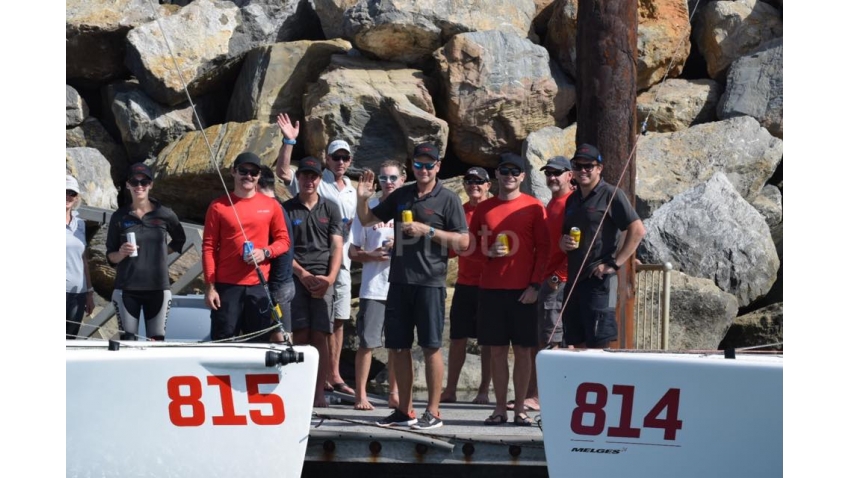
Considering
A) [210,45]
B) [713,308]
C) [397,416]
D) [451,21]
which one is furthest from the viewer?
[210,45]

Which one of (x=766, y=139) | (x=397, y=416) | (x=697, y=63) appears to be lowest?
(x=397, y=416)

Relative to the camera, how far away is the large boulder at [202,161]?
13.8 m

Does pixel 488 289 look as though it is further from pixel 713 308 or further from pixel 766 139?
pixel 766 139

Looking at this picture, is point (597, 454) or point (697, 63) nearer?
point (597, 454)

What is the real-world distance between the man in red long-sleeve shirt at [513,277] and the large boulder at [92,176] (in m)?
8.03

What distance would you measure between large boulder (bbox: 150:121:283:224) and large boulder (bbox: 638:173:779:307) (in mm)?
4459

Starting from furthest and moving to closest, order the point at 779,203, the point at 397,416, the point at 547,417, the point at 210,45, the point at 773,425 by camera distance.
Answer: the point at 210,45
the point at 779,203
the point at 397,416
the point at 547,417
the point at 773,425

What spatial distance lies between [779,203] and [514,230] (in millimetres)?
7084

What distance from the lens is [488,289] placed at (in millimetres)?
7578

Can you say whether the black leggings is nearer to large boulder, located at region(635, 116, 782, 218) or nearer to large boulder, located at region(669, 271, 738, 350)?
large boulder, located at region(669, 271, 738, 350)

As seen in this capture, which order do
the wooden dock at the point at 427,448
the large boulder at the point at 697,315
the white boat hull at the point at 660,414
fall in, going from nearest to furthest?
the white boat hull at the point at 660,414, the wooden dock at the point at 427,448, the large boulder at the point at 697,315

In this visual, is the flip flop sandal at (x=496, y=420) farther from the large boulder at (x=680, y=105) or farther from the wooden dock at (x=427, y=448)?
the large boulder at (x=680, y=105)

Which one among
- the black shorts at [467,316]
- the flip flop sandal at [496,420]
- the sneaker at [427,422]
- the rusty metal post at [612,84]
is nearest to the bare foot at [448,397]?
the black shorts at [467,316]

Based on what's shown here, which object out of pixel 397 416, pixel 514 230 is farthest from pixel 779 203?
pixel 397 416
